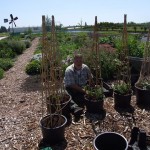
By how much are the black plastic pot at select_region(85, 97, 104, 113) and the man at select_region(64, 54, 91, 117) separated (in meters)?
0.36

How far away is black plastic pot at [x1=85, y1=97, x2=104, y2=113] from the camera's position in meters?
4.64

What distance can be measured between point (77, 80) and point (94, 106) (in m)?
0.85

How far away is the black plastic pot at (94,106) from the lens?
4641mm

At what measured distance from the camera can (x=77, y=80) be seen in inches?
208

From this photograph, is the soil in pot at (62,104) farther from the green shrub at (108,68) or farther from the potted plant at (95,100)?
the green shrub at (108,68)

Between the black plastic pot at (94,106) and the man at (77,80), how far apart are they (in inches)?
14.3

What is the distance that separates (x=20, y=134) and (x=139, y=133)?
80.9 inches

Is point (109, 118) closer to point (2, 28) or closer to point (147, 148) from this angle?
point (147, 148)

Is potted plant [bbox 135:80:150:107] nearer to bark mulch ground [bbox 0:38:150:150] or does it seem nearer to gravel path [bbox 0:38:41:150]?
bark mulch ground [bbox 0:38:150:150]

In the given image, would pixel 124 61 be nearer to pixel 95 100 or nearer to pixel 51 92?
pixel 95 100

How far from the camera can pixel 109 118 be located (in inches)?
177

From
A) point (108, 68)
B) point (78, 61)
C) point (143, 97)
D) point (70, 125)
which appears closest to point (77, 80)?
point (78, 61)

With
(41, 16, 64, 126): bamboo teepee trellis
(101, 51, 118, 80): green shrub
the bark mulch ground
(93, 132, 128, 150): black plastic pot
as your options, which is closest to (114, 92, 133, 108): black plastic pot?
the bark mulch ground

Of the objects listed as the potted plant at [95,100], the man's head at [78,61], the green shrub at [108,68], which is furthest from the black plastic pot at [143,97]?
the green shrub at [108,68]
